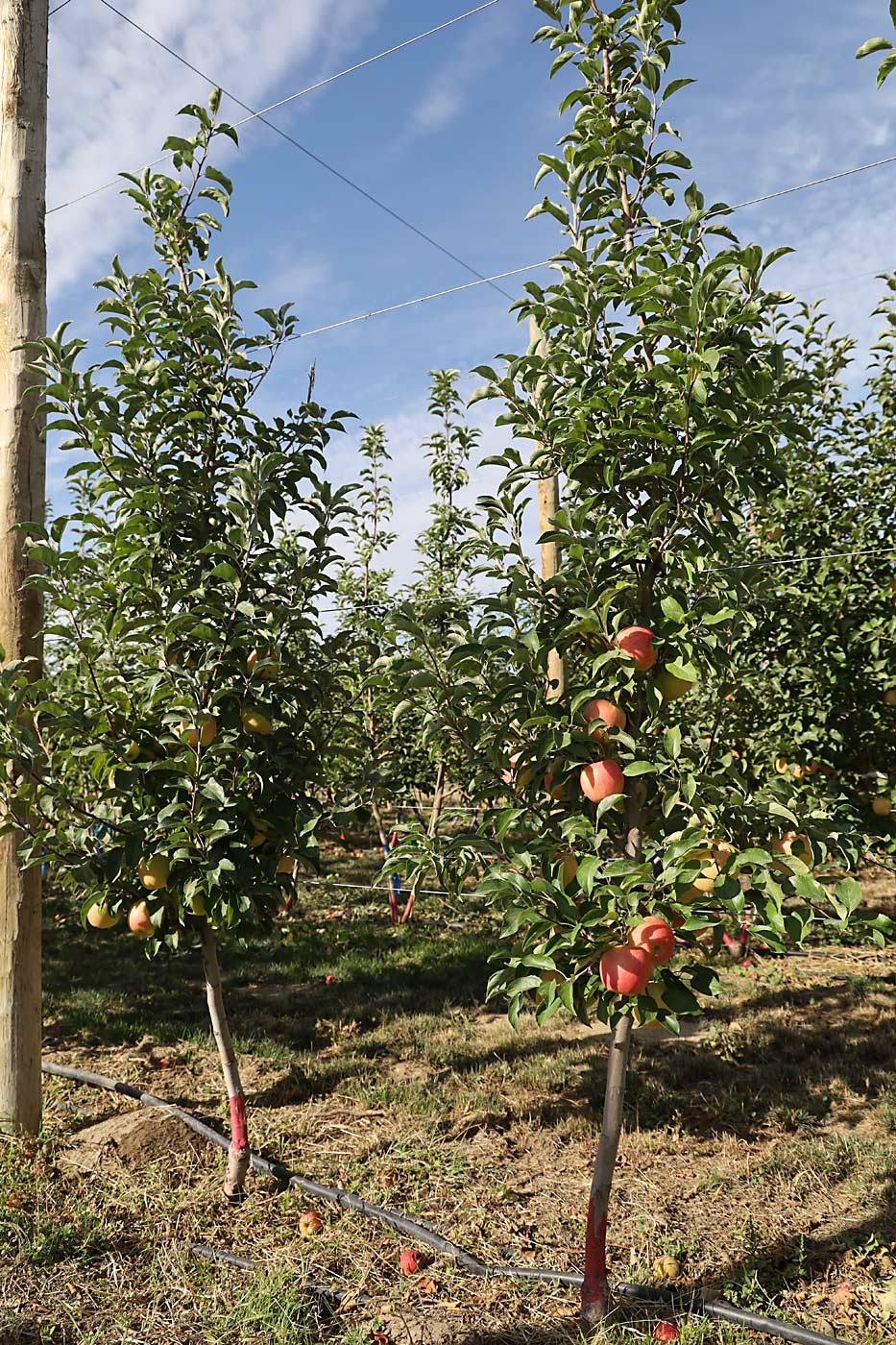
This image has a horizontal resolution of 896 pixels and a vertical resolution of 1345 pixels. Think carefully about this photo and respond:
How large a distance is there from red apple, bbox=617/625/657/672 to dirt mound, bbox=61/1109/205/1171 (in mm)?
3255

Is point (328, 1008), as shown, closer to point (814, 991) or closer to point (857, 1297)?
point (814, 991)

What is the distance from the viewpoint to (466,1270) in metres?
3.31

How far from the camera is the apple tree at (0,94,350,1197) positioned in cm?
338

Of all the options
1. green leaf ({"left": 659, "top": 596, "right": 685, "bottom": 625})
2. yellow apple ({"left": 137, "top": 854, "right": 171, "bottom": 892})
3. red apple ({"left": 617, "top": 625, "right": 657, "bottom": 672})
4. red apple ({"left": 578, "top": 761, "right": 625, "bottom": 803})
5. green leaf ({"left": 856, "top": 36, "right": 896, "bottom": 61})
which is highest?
green leaf ({"left": 856, "top": 36, "right": 896, "bottom": 61})

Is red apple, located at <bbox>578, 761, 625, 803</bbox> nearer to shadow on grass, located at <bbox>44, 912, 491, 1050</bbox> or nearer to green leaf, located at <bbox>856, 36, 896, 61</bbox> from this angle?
green leaf, located at <bbox>856, 36, 896, 61</bbox>

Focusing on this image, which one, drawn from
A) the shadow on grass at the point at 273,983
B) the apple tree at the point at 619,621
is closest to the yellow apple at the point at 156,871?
the apple tree at the point at 619,621

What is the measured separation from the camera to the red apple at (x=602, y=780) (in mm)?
2691

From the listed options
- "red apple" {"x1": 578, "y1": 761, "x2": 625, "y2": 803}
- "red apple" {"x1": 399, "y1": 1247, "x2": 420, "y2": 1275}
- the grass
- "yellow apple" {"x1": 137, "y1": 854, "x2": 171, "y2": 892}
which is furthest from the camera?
"yellow apple" {"x1": 137, "y1": 854, "x2": 171, "y2": 892}

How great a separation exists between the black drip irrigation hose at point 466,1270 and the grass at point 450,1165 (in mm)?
47

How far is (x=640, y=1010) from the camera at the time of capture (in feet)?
8.24

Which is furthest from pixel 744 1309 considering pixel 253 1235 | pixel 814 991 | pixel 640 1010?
pixel 814 991

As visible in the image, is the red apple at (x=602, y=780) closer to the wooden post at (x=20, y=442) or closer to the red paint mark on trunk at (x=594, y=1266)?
the red paint mark on trunk at (x=594, y=1266)

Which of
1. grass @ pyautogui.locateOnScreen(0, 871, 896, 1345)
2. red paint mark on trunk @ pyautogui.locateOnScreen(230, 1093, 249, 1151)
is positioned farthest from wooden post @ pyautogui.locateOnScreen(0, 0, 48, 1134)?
red paint mark on trunk @ pyautogui.locateOnScreen(230, 1093, 249, 1151)

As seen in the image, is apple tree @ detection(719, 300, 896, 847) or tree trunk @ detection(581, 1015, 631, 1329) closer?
tree trunk @ detection(581, 1015, 631, 1329)
